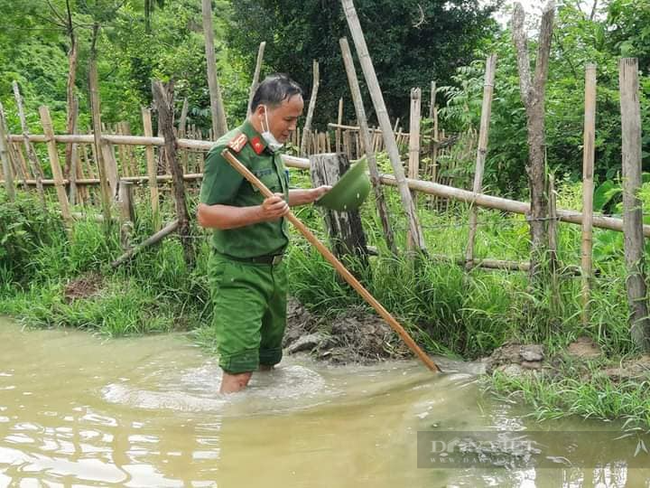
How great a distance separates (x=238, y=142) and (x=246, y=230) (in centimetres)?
44

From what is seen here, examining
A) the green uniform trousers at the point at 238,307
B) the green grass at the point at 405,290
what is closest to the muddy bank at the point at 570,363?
the green grass at the point at 405,290

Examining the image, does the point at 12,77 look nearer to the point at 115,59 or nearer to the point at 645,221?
the point at 115,59

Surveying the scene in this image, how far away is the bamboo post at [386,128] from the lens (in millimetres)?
4234

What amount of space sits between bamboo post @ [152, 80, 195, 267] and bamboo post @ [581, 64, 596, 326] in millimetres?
2874

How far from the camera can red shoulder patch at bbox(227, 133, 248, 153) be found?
10.8 ft

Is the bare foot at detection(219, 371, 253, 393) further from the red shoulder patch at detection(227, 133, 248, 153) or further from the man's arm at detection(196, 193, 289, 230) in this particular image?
the red shoulder patch at detection(227, 133, 248, 153)

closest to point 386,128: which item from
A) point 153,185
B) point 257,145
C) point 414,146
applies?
point 414,146

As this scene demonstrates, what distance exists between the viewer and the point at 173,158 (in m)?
5.13

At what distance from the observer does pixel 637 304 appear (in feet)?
11.4

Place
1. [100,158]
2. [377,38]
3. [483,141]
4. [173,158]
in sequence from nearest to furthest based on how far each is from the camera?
1. [483,141]
2. [173,158]
3. [100,158]
4. [377,38]

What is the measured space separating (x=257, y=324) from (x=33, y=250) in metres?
3.46

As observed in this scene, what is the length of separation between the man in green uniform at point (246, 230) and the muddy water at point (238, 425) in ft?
1.05

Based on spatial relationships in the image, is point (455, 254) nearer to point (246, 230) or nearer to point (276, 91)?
point (246, 230)

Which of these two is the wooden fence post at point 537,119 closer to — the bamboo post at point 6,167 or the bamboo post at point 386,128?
the bamboo post at point 386,128
